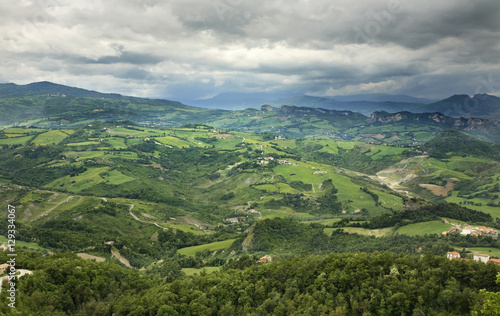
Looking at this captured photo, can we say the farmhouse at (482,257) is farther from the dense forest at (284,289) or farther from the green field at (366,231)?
the green field at (366,231)

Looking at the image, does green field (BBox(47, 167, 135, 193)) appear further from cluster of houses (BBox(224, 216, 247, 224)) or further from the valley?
cluster of houses (BBox(224, 216, 247, 224))

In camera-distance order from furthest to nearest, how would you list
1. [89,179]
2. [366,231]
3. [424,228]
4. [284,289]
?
[89,179] < [366,231] < [424,228] < [284,289]

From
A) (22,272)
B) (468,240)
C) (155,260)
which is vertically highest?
(22,272)

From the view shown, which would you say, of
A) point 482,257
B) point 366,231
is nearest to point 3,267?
point 482,257

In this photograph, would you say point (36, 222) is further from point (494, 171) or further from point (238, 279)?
point (494, 171)

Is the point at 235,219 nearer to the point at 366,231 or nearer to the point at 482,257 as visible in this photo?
the point at 366,231

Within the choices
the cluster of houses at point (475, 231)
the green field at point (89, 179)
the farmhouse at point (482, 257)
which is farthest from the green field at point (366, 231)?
the green field at point (89, 179)

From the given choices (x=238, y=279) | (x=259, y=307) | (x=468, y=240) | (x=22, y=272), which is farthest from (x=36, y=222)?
(x=468, y=240)
